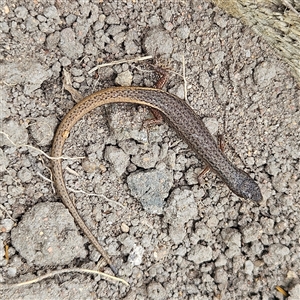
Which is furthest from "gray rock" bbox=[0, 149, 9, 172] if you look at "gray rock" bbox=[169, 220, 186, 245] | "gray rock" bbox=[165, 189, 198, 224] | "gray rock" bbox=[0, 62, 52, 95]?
"gray rock" bbox=[169, 220, 186, 245]

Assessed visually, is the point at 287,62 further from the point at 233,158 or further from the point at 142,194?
the point at 142,194

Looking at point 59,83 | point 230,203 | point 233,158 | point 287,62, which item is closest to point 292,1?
point 287,62

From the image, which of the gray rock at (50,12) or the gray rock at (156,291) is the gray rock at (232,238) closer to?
the gray rock at (156,291)

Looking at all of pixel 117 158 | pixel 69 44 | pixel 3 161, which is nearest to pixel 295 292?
pixel 117 158

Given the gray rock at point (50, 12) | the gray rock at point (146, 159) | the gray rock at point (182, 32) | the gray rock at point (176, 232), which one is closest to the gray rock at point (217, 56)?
the gray rock at point (182, 32)

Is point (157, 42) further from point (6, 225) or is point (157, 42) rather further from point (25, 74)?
point (6, 225)
